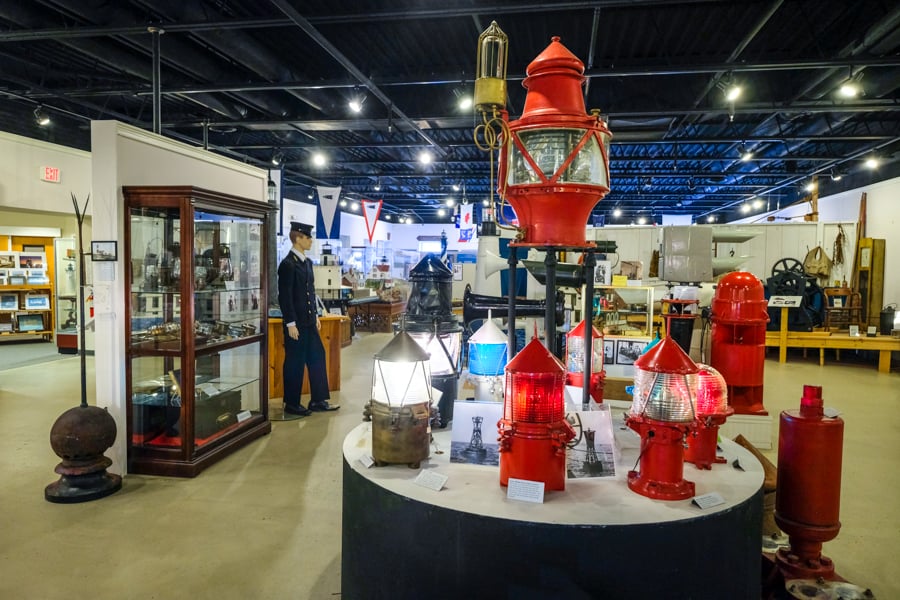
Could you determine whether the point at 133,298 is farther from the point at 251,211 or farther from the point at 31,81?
the point at 31,81

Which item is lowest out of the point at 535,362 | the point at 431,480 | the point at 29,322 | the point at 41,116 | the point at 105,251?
the point at 29,322

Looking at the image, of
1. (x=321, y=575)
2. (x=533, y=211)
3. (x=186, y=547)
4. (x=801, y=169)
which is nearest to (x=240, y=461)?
(x=186, y=547)

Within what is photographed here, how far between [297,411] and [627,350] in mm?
3619

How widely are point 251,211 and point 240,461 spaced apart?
190 centimetres

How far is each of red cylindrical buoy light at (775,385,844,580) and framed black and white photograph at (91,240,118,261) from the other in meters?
3.84

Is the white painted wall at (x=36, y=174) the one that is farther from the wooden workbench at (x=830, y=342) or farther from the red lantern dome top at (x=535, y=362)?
the wooden workbench at (x=830, y=342)

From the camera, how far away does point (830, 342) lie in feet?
29.7

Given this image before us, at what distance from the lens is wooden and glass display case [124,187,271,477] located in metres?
3.78

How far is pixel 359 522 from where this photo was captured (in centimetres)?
175

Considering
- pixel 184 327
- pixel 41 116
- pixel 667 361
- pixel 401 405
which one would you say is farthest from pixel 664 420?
pixel 41 116

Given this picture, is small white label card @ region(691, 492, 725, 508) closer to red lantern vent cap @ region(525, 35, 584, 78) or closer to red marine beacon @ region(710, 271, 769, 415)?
red lantern vent cap @ region(525, 35, 584, 78)

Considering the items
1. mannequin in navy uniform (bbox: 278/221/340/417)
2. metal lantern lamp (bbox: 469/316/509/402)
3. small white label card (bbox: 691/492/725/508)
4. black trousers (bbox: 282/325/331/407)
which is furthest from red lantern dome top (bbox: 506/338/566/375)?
black trousers (bbox: 282/325/331/407)

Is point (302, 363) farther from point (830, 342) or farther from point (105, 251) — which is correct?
point (830, 342)

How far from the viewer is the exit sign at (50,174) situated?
7.91 metres
